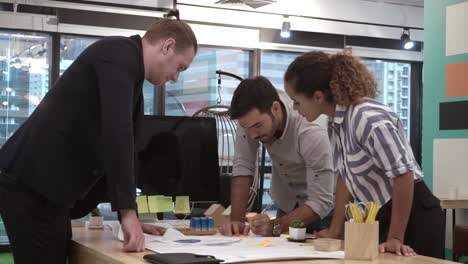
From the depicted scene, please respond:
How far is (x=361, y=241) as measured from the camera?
1.74 meters

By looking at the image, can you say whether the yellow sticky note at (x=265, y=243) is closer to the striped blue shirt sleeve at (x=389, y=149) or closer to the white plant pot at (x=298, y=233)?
the white plant pot at (x=298, y=233)

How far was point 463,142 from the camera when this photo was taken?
5.29 m

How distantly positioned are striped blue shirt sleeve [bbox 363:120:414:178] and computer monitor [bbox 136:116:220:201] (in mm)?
1047

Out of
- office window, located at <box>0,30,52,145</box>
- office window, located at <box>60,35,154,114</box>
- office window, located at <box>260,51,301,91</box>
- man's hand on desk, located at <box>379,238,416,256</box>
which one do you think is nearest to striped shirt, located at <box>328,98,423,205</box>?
man's hand on desk, located at <box>379,238,416,256</box>

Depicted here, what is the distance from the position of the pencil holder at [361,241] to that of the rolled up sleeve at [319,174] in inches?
25.8

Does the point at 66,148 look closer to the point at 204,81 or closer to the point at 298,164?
the point at 298,164

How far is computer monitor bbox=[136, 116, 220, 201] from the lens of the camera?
2738 millimetres

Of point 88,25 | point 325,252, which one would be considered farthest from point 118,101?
point 88,25

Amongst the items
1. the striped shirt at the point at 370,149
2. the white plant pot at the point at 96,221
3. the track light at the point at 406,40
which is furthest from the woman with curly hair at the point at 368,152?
the track light at the point at 406,40

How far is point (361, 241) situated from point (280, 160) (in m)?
0.90

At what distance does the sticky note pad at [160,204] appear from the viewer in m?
2.65

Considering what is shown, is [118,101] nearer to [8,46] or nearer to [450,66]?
[450,66]

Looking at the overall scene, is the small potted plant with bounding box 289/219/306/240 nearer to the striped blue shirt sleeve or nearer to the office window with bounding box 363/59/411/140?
the striped blue shirt sleeve

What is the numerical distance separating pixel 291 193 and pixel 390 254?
2.66 ft
